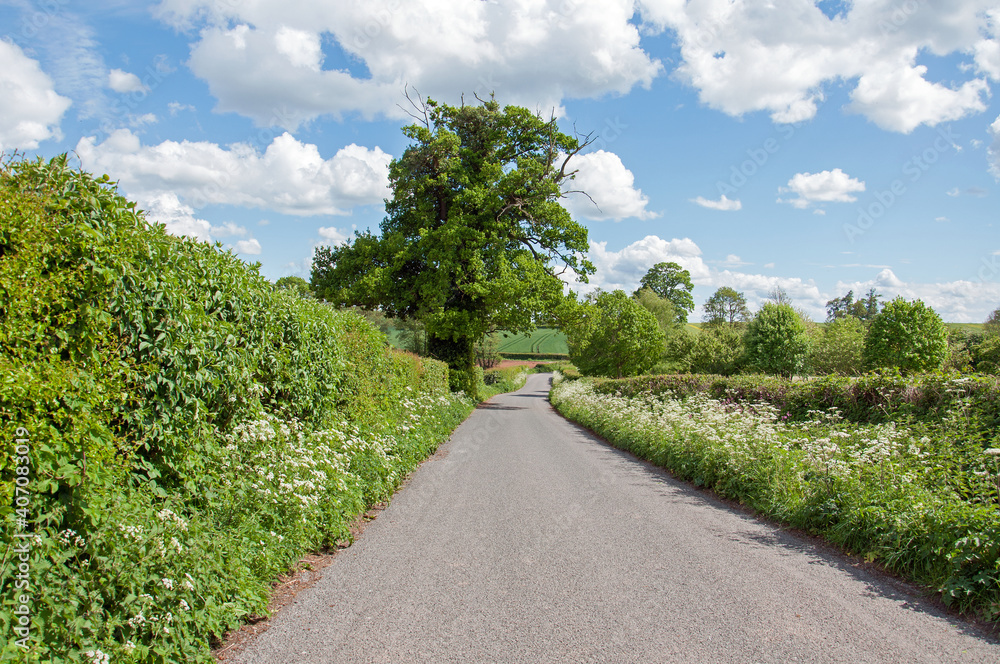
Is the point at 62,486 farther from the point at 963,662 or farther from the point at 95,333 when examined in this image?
the point at 963,662

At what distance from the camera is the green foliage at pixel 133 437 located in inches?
117

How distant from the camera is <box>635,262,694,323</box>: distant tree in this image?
3228 inches

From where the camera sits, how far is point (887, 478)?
6.14 meters

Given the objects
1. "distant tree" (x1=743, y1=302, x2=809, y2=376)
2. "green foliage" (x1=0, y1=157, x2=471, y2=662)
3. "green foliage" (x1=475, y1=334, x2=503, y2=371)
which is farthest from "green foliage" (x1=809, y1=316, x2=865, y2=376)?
"green foliage" (x1=0, y1=157, x2=471, y2=662)

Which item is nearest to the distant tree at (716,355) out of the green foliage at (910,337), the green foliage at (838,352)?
the green foliage at (838,352)

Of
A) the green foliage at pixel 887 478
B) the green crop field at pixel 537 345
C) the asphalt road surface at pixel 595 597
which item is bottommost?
the asphalt road surface at pixel 595 597

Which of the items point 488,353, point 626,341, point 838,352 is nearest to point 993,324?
point 838,352

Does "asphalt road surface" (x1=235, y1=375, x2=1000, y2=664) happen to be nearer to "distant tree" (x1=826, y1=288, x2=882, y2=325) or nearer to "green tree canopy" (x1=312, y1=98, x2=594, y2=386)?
"green tree canopy" (x1=312, y1=98, x2=594, y2=386)

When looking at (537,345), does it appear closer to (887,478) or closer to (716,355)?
(716,355)

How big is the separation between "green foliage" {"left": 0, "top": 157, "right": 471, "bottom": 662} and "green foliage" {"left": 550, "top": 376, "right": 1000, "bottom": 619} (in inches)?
215

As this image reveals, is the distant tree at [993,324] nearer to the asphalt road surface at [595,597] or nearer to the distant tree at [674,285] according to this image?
the distant tree at [674,285]

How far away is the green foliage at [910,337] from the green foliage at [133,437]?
126 ft

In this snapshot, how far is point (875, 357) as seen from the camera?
119 feet

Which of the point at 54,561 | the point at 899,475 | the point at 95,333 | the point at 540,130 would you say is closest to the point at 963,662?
the point at 899,475
